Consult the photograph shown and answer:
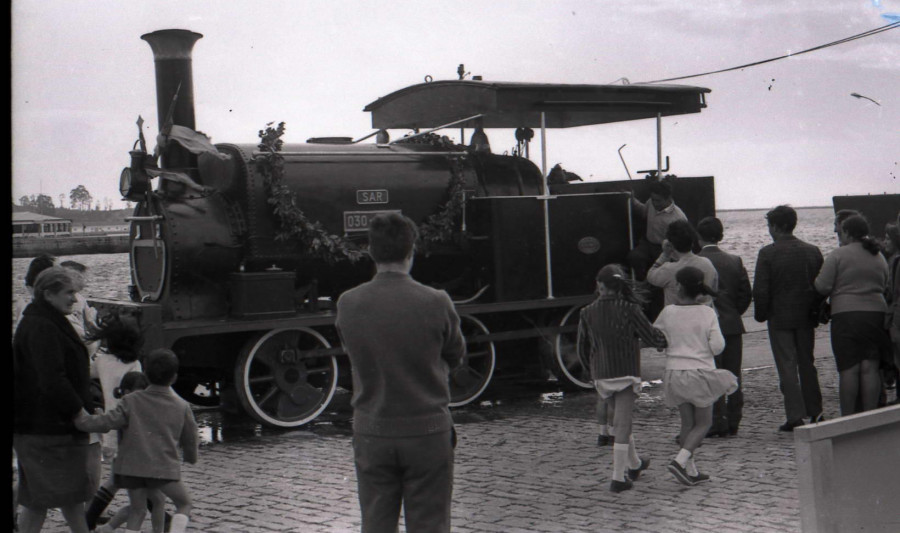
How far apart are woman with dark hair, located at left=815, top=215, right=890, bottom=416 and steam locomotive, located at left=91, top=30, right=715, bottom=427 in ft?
6.82

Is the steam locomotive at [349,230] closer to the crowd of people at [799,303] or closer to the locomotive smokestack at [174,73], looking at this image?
the locomotive smokestack at [174,73]

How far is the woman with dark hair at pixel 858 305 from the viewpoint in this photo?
7.91m

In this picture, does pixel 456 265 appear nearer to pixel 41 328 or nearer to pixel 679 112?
pixel 679 112

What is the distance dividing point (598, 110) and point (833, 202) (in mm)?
3141

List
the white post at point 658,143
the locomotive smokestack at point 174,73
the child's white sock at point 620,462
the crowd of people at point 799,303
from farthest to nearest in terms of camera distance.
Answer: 1. the white post at point 658,143
2. the locomotive smokestack at point 174,73
3. the crowd of people at point 799,303
4. the child's white sock at point 620,462

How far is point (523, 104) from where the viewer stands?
1034cm

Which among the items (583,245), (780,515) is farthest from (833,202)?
(780,515)

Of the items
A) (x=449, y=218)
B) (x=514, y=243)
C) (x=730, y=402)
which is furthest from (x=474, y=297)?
(x=730, y=402)

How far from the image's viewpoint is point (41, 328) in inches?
197

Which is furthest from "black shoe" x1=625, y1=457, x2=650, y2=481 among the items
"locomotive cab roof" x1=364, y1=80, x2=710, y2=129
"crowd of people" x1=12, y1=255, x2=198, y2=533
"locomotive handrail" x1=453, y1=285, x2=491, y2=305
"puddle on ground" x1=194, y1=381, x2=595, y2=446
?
"locomotive cab roof" x1=364, y1=80, x2=710, y2=129


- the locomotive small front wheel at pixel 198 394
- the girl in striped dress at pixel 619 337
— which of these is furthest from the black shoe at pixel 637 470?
the locomotive small front wheel at pixel 198 394

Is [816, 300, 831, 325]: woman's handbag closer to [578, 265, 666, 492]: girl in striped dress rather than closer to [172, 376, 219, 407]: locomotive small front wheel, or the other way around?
[578, 265, 666, 492]: girl in striped dress

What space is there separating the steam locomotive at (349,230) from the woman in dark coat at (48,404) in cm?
377

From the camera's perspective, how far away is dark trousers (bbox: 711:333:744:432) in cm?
803
